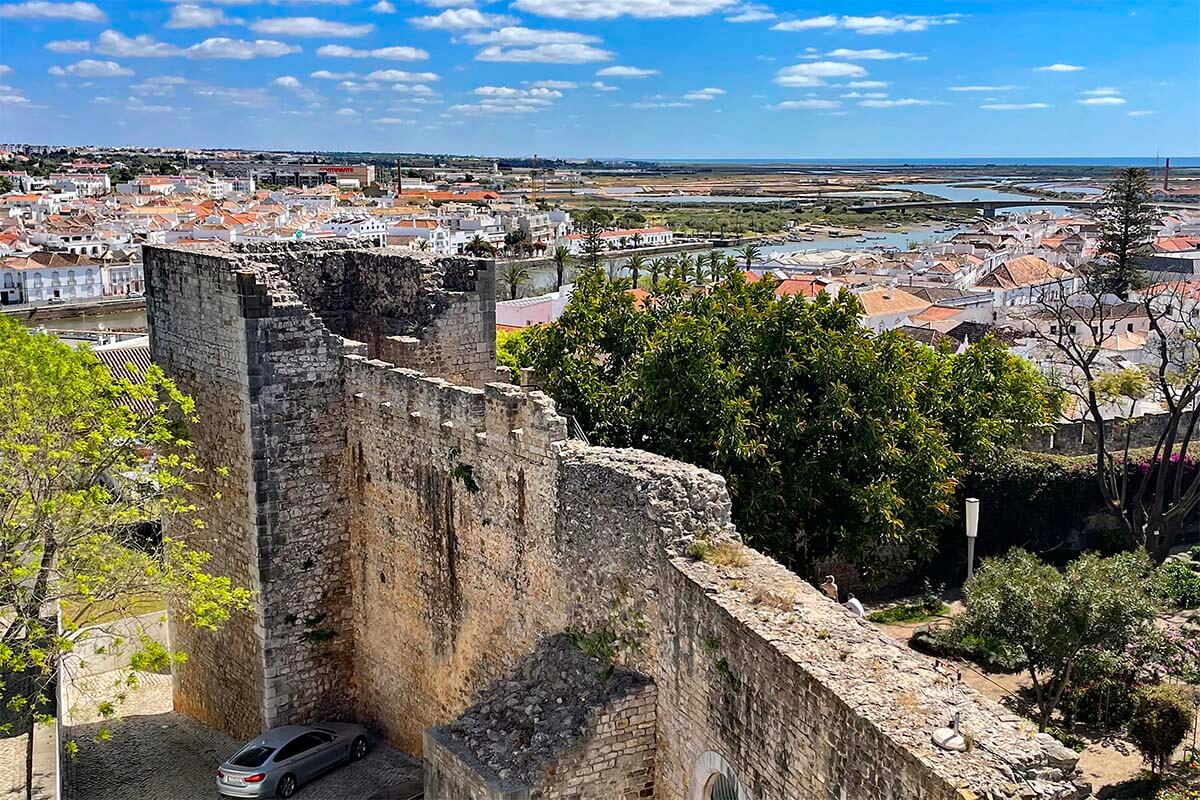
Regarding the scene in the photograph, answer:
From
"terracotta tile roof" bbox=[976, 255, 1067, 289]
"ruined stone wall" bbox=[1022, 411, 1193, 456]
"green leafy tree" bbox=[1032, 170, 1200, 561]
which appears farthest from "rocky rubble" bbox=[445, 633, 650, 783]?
"terracotta tile roof" bbox=[976, 255, 1067, 289]

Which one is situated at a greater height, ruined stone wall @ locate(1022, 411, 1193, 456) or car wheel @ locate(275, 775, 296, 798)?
ruined stone wall @ locate(1022, 411, 1193, 456)

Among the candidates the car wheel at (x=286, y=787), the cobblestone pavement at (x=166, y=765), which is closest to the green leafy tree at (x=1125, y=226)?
the cobblestone pavement at (x=166, y=765)

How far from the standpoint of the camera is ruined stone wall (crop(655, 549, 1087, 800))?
6.20 meters

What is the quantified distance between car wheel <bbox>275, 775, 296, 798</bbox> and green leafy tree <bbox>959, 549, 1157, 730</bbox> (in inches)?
324

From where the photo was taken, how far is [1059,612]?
40.9 ft

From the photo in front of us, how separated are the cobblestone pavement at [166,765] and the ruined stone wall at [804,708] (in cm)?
497

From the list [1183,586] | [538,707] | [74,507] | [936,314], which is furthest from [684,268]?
[936,314]

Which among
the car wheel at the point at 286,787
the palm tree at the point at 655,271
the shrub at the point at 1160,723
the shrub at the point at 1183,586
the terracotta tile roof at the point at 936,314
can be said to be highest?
the palm tree at the point at 655,271

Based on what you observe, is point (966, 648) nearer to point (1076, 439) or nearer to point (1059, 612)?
point (1059, 612)

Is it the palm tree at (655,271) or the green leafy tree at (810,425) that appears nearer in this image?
the green leafy tree at (810,425)

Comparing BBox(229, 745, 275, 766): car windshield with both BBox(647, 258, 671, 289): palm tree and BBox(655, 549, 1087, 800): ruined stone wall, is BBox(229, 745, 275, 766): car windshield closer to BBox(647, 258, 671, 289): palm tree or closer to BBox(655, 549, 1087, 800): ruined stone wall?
BBox(655, 549, 1087, 800): ruined stone wall

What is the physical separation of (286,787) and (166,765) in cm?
235

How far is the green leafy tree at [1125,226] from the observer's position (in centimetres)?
4859

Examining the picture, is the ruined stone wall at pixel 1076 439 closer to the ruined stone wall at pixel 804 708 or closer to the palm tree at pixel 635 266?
the ruined stone wall at pixel 804 708
